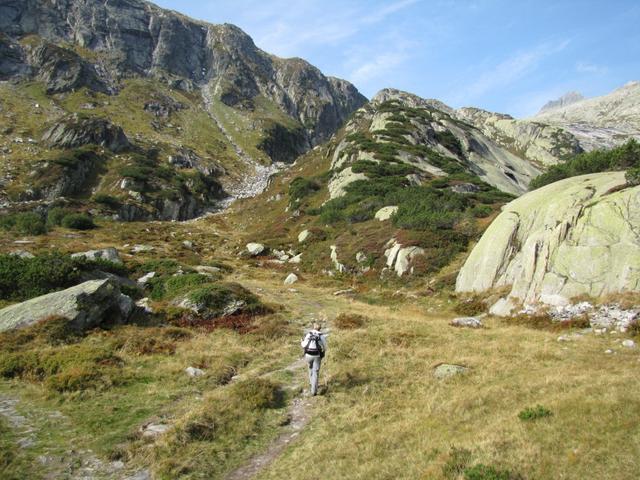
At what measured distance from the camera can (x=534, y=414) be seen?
34.2ft

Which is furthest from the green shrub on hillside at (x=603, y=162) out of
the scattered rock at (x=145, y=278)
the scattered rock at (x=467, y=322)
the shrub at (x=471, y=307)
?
the scattered rock at (x=145, y=278)

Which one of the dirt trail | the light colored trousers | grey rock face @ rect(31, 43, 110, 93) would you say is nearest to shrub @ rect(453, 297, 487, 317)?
the dirt trail

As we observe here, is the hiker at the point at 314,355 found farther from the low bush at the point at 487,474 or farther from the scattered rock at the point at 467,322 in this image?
the scattered rock at the point at 467,322

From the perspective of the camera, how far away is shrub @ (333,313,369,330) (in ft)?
76.9

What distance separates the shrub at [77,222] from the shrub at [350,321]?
48.4 m

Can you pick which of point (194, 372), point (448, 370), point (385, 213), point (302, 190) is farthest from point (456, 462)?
point (302, 190)

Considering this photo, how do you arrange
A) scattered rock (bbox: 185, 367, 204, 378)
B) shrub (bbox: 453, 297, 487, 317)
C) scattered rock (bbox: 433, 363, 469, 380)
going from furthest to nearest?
1. shrub (bbox: 453, 297, 487, 317)
2. scattered rock (bbox: 185, 367, 204, 378)
3. scattered rock (bbox: 433, 363, 469, 380)

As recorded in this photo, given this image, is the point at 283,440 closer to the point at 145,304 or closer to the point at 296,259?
the point at 145,304

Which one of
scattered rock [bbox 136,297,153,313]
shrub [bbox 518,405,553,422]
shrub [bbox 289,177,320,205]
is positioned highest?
shrub [bbox 289,177,320,205]

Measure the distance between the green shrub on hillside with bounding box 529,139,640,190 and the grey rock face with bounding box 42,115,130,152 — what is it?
309ft

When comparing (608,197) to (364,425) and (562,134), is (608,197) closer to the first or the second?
(364,425)

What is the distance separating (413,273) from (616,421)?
2391 centimetres

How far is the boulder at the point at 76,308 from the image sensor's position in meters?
18.4

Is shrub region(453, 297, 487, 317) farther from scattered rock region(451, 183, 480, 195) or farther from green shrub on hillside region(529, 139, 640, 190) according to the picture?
scattered rock region(451, 183, 480, 195)
